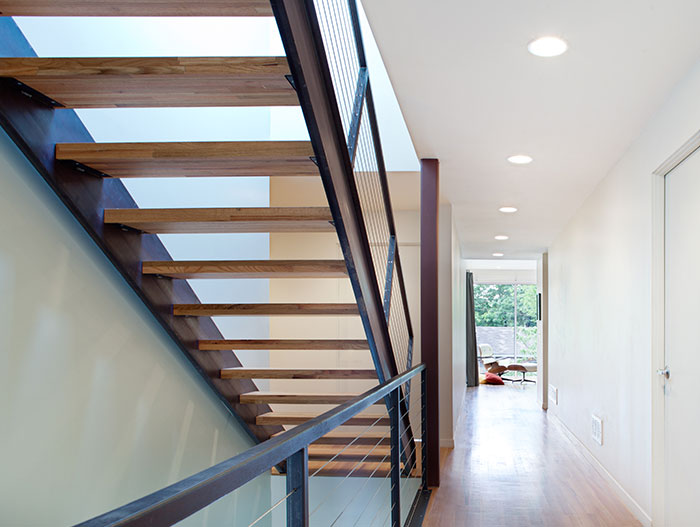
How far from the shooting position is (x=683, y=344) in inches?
117

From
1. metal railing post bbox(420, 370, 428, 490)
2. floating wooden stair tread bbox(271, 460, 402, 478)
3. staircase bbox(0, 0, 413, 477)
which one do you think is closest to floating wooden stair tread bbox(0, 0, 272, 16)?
staircase bbox(0, 0, 413, 477)

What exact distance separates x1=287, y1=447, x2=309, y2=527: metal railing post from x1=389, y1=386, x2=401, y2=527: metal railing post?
151cm

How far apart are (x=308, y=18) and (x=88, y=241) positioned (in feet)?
4.05

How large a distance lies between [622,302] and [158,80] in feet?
11.2

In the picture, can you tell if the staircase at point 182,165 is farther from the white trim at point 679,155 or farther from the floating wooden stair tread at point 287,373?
the white trim at point 679,155

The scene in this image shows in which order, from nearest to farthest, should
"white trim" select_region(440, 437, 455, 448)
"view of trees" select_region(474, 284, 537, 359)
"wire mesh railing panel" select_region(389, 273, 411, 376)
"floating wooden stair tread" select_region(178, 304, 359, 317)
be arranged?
"floating wooden stair tread" select_region(178, 304, 359, 317)
"wire mesh railing panel" select_region(389, 273, 411, 376)
"white trim" select_region(440, 437, 455, 448)
"view of trees" select_region(474, 284, 537, 359)

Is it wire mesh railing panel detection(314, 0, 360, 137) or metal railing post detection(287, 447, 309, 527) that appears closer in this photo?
metal railing post detection(287, 447, 309, 527)

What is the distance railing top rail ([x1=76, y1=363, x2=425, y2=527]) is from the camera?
651 mm

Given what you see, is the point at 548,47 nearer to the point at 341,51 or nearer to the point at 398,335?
the point at 341,51

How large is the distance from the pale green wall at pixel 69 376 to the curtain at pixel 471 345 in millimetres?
9407

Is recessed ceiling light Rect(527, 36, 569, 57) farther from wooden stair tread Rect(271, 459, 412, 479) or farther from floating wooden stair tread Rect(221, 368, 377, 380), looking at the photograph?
wooden stair tread Rect(271, 459, 412, 479)

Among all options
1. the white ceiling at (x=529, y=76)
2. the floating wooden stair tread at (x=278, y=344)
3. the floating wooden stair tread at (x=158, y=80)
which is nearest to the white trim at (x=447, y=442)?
the white ceiling at (x=529, y=76)

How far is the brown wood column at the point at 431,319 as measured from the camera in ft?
14.1

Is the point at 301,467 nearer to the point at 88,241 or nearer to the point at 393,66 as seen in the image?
the point at 88,241
